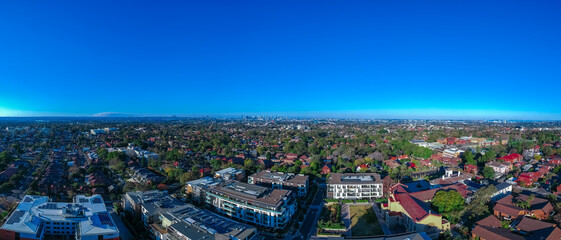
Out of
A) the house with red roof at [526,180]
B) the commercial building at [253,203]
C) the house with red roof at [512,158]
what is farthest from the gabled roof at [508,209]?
the house with red roof at [512,158]

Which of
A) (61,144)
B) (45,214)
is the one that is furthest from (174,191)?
(61,144)

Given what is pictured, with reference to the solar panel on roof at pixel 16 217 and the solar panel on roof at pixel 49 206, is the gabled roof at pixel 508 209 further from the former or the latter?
the solar panel on roof at pixel 16 217

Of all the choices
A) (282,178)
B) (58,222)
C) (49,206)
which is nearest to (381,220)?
(282,178)

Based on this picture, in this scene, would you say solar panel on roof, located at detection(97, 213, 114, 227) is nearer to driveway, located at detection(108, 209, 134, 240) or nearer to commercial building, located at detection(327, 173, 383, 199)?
driveway, located at detection(108, 209, 134, 240)

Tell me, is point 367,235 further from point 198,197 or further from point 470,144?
point 470,144

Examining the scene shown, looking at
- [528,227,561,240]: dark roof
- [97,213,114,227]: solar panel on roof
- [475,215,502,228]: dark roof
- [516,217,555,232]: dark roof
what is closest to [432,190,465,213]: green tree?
[475,215,502,228]: dark roof

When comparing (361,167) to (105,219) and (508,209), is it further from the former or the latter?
(105,219)
